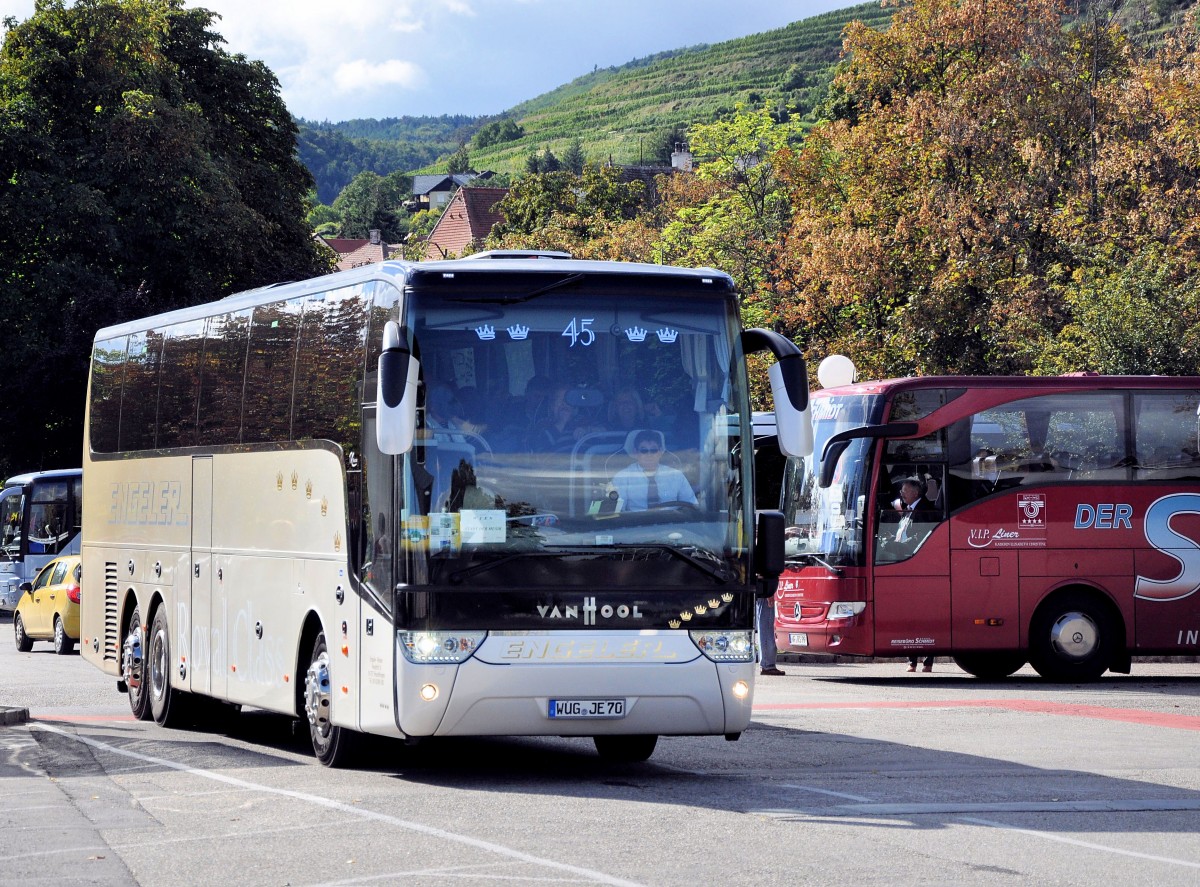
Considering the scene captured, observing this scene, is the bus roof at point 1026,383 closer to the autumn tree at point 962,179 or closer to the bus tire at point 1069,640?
the bus tire at point 1069,640

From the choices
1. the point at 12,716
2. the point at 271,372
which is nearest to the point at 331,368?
the point at 271,372

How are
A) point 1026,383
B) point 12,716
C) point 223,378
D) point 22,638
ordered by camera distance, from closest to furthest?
point 223,378 → point 12,716 → point 1026,383 → point 22,638

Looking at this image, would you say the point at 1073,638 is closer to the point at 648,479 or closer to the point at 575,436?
the point at 648,479

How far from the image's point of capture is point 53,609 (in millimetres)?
28922

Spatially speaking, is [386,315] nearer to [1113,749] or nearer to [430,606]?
[430,606]

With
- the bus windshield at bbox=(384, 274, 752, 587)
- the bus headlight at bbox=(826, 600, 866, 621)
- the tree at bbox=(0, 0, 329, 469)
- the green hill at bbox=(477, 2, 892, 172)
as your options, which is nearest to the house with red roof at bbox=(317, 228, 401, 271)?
the green hill at bbox=(477, 2, 892, 172)

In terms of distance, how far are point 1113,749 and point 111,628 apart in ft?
31.3

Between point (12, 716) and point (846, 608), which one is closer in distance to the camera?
point (12, 716)

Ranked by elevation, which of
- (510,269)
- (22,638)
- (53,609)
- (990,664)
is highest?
(510,269)

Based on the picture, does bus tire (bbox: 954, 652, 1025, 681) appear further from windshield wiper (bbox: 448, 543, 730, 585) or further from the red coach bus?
windshield wiper (bbox: 448, 543, 730, 585)

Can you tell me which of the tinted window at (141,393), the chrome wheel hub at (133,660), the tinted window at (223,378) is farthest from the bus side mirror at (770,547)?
the chrome wheel hub at (133,660)

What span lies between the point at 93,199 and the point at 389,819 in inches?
1381

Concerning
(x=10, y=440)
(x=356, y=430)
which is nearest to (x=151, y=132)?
(x=10, y=440)

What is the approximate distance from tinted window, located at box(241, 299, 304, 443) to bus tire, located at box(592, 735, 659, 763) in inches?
126
